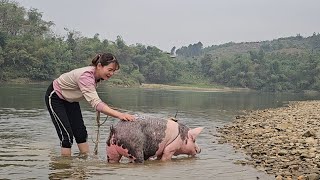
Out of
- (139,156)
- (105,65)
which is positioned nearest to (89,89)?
(105,65)

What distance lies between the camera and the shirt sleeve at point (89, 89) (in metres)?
6.85

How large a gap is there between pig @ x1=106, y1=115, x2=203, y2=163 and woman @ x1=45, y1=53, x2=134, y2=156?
23 centimetres

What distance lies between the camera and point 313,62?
122 meters

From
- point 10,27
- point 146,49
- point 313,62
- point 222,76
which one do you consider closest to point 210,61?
point 222,76

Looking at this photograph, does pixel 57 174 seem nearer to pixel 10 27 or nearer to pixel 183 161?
pixel 183 161

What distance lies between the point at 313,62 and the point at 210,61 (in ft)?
114

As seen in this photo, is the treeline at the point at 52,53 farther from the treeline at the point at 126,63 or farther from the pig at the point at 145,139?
the pig at the point at 145,139

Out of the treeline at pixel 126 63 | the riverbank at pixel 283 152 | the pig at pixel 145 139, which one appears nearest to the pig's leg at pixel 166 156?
the pig at pixel 145 139

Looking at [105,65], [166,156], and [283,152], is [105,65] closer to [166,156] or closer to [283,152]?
[166,156]

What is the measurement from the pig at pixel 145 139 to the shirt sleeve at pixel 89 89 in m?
0.66

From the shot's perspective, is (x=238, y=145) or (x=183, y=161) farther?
(x=238, y=145)

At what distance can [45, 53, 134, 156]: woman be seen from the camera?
271 inches

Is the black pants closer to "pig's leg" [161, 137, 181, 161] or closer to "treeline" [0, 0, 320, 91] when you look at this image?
"pig's leg" [161, 137, 181, 161]

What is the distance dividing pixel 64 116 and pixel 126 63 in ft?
363
